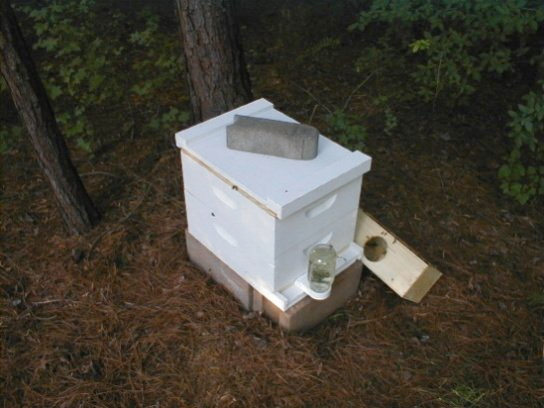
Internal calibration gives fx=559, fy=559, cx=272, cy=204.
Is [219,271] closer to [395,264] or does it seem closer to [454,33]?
[395,264]

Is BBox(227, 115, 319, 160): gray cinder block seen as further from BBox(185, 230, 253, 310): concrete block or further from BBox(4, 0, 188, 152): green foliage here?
BBox(4, 0, 188, 152): green foliage

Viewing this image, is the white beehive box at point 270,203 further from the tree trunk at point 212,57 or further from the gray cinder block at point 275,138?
the tree trunk at point 212,57

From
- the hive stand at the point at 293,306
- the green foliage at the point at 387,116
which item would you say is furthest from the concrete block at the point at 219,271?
the green foliage at the point at 387,116

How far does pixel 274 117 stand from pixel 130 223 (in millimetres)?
1089

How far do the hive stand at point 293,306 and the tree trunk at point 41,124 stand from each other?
66 centimetres

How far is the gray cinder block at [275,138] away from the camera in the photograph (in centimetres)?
230

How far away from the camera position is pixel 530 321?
270 centimetres

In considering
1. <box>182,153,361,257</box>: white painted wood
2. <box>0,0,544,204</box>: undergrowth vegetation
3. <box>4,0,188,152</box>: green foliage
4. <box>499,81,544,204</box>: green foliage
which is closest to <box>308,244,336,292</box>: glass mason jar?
<box>182,153,361,257</box>: white painted wood

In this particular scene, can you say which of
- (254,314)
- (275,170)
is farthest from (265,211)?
(254,314)

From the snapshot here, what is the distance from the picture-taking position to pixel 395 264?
270cm

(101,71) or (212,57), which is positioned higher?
(212,57)

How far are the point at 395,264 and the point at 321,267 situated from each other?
1.32ft

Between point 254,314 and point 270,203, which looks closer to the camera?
point 270,203

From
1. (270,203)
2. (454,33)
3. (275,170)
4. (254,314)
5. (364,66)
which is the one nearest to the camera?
(270,203)
